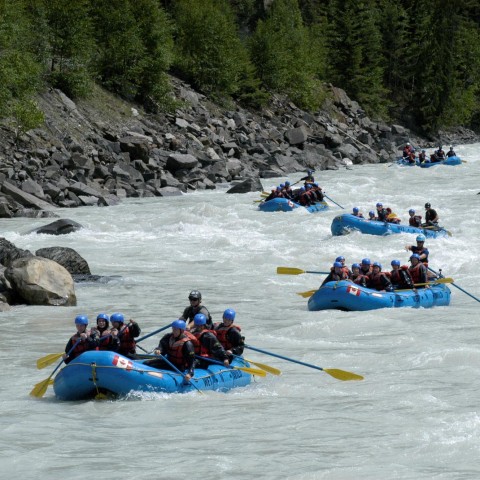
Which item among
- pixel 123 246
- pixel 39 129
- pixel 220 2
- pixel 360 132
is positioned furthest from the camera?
pixel 220 2

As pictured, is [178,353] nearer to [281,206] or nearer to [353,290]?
[353,290]

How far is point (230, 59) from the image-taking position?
169ft

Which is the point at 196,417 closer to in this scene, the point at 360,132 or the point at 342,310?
the point at 342,310

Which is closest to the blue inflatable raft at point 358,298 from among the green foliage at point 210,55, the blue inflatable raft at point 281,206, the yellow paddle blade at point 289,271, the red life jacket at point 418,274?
the red life jacket at point 418,274

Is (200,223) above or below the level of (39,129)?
below

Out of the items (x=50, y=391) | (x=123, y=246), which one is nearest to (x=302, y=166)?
(x=123, y=246)

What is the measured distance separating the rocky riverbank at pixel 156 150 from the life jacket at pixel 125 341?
16034mm

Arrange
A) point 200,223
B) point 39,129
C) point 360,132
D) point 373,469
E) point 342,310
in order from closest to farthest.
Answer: point 373,469 < point 342,310 < point 200,223 < point 39,129 < point 360,132

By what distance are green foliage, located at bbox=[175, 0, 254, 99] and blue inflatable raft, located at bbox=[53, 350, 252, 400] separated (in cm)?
4071

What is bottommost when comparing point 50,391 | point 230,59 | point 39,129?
A: point 50,391

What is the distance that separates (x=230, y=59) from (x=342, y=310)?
38206mm

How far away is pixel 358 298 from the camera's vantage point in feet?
49.7

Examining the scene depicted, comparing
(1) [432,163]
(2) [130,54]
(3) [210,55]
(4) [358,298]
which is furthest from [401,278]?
(3) [210,55]

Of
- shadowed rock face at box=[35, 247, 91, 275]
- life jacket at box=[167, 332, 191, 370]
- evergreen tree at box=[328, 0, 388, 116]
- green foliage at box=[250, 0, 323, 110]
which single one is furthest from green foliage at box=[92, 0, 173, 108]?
life jacket at box=[167, 332, 191, 370]
